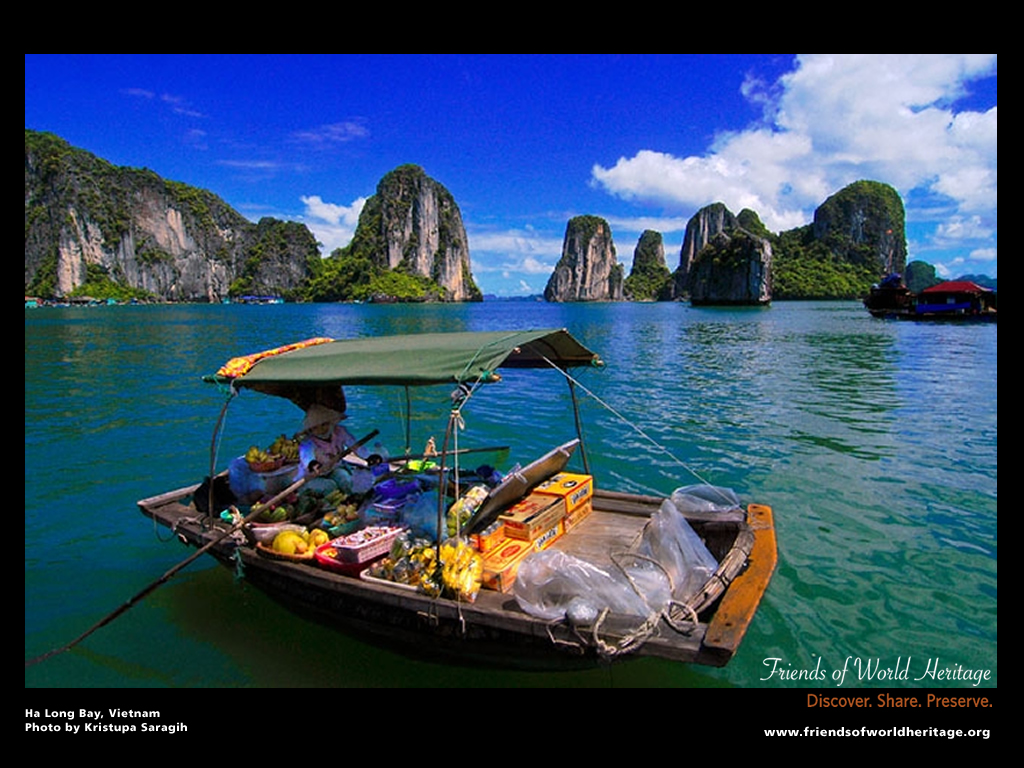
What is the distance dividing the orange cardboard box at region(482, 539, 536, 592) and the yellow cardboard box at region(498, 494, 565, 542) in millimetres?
97

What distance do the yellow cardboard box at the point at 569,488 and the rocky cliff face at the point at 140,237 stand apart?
159 m

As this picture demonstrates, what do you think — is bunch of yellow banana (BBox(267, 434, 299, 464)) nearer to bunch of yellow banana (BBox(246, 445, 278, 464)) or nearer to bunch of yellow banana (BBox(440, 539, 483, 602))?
bunch of yellow banana (BBox(246, 445, 278, 464))

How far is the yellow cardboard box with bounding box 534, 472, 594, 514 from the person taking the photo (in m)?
6.48

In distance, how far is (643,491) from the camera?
10.4 m

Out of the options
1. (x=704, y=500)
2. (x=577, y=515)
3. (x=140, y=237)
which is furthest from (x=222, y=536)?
(x=140, y=237)

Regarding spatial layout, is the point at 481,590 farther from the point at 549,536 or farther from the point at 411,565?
the point at 549,536

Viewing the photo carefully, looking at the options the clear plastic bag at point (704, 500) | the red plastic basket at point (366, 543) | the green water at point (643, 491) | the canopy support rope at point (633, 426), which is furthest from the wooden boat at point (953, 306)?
the red plastic basket at point (366, 543)

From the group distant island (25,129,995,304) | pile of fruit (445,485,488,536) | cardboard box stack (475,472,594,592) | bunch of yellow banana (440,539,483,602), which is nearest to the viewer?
bunch of yellow banana (440,539,483,602)

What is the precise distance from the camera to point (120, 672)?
5.91 metres

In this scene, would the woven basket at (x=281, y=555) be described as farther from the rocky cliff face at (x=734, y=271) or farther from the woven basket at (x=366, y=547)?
the rocky cliff face at (x=734, y=271)

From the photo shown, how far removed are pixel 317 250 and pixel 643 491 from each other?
194 m

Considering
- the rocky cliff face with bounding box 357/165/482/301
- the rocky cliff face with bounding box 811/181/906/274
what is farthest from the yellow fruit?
the rocky cliff face with bounding box 357/165/482/301
